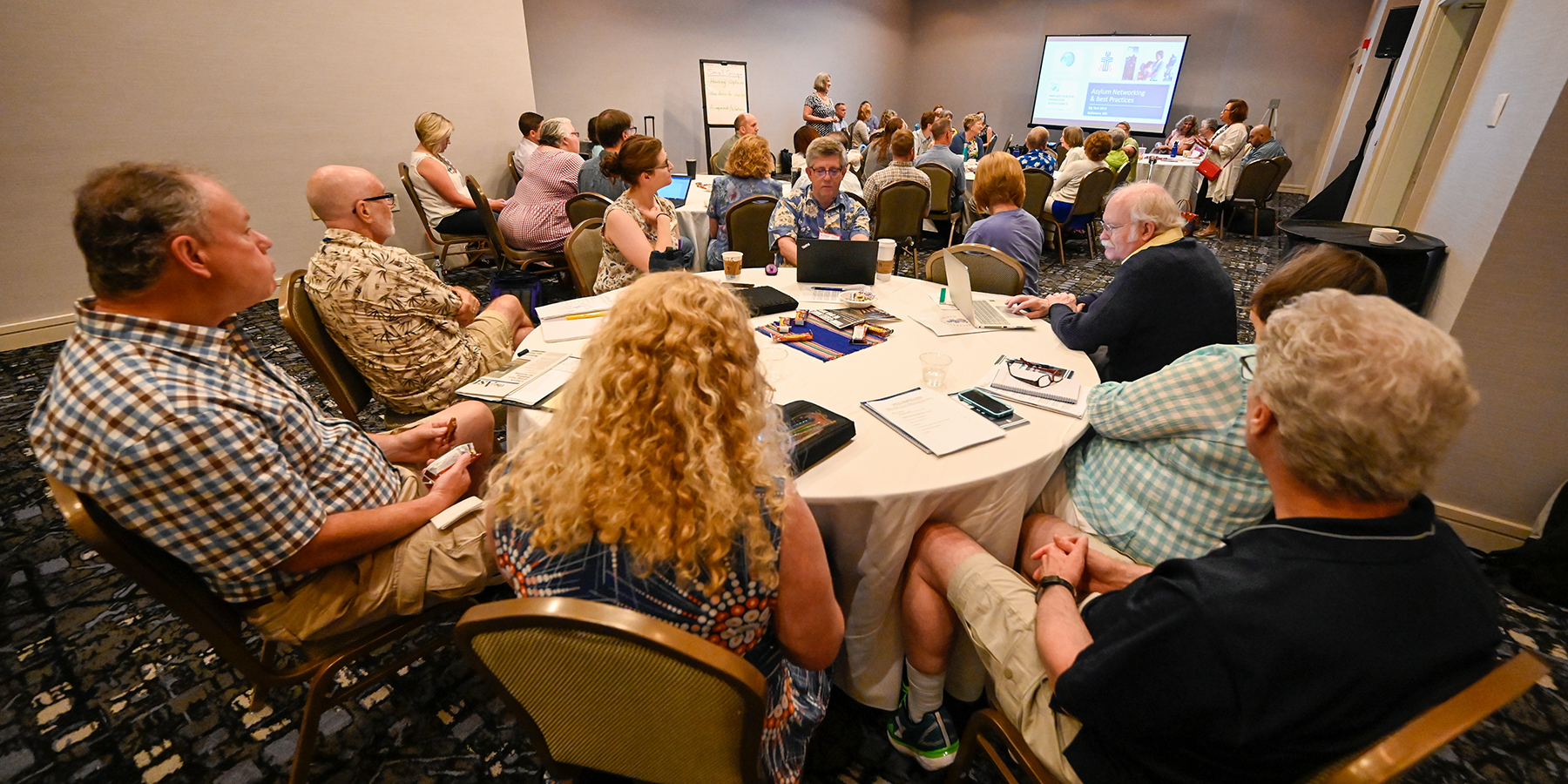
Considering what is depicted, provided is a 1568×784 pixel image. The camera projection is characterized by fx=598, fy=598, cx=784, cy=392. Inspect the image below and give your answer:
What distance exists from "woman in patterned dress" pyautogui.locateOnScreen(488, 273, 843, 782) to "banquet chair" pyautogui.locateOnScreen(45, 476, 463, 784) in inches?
23.1

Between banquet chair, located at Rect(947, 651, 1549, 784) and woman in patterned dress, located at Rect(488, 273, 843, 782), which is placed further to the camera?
woman in patterned dress, located at Rect(488, 273, 843, 782)

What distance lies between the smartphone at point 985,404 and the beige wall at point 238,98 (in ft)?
15.9

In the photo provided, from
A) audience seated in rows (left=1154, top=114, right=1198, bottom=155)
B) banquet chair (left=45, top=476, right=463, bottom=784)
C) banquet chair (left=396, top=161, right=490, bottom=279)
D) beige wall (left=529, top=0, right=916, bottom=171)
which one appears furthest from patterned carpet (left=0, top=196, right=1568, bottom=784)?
audience seated in rows (left=1154, top=114, right=1198, bottom=155)

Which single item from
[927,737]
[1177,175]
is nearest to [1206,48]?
[1177,175]

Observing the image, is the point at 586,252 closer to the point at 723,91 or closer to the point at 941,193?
the point at 941,193

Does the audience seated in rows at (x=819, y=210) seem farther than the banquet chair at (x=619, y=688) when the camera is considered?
Yes

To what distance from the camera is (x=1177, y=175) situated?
6785 mm

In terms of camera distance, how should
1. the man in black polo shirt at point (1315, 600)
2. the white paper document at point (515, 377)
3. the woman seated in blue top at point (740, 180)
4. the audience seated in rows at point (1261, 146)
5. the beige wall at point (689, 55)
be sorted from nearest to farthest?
the man in black polo shirt at point (1315, 600), the white paper document at point (515, 377), the woman seated in blue top at point (740, 180), the audience seated in rows at point (1261, 146), the beige wall at point (689, 55)

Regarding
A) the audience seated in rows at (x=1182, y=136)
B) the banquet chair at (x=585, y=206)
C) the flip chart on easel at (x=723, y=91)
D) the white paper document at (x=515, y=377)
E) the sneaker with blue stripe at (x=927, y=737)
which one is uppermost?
the flip chart on easel at (x=723, y=91)

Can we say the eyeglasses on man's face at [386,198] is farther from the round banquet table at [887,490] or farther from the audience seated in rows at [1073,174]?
the audience seated in rows at [1073,174]

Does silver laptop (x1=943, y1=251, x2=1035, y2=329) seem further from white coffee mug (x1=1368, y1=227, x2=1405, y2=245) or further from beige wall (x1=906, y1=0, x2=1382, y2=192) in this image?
beige wall (x1=906, y1=0, x2=1382, y2=192)

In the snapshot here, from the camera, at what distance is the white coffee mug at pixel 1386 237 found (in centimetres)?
Result: 262

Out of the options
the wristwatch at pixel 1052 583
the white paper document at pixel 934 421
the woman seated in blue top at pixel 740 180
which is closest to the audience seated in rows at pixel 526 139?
the woman seated in blue top at pixel 740 180

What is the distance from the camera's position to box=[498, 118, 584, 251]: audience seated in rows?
4359 mm
